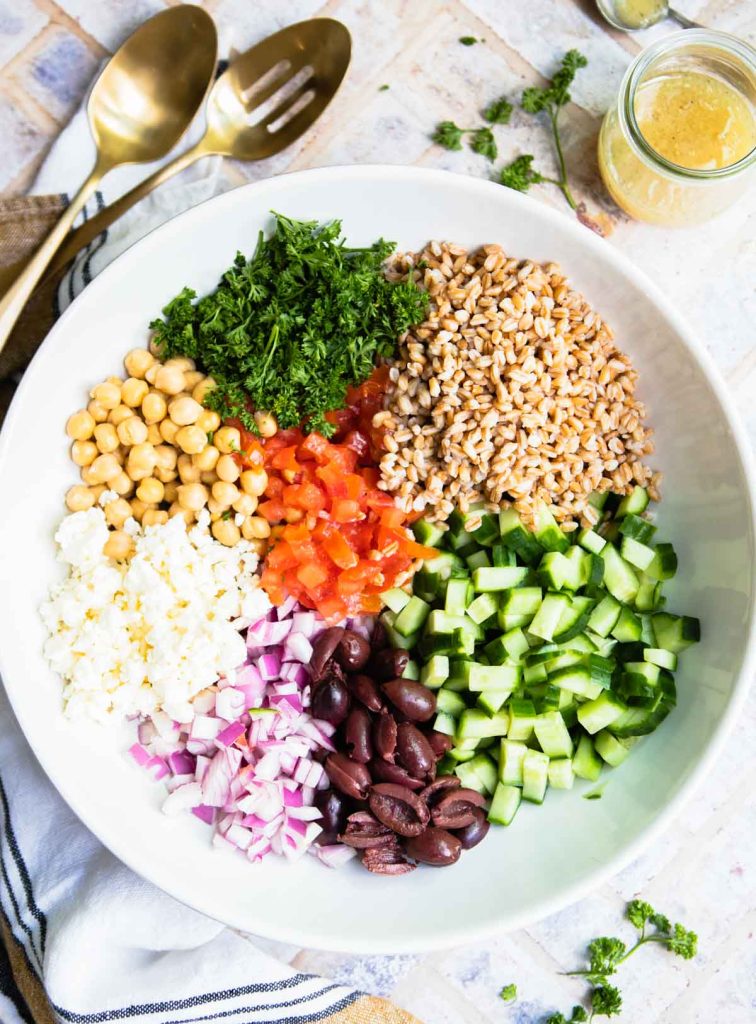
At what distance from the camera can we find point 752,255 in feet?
8.57

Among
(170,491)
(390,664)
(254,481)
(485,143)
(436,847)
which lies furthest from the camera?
(485,143)

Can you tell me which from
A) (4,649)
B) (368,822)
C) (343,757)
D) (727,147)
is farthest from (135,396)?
(727,147)

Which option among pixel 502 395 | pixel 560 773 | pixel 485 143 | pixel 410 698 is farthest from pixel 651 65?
pixel 560 773

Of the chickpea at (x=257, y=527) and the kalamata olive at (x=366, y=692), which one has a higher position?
the chickpea at (x=257, y=527)

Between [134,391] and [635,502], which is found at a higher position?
[134,391]

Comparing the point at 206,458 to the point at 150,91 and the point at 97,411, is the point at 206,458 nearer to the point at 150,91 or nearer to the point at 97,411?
the point at 97,411

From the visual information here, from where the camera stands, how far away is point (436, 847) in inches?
83.7

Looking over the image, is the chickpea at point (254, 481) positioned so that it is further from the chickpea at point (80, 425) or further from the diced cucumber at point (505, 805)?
the diced cucumber at point (505, 805)

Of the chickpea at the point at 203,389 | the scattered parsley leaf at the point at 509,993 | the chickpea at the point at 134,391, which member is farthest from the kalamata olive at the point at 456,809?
the chickpea at the point at 134,391

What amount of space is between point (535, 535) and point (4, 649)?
1.40 m

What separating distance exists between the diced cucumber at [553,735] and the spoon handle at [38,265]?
5.72 feet

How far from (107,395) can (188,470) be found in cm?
29

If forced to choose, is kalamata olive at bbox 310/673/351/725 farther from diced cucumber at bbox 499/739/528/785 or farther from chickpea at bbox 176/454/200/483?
chickpea at bbox 176/454/200/483

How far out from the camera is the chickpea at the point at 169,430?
2365 millimetres
